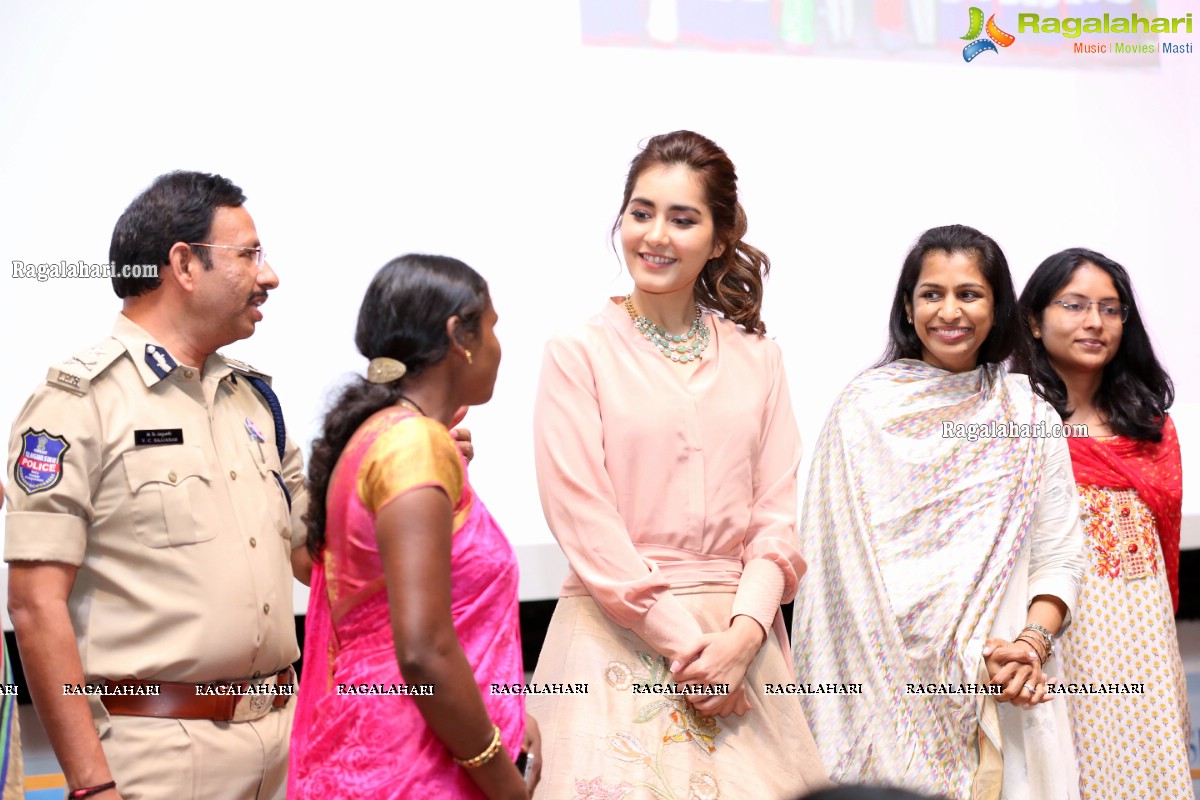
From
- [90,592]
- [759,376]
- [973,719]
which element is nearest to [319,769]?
[90,592]

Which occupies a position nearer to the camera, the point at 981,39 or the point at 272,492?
the point at 272,492

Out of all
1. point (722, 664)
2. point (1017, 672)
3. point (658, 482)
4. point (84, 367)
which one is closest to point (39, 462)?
point (84, 367)

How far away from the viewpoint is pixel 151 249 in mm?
2088

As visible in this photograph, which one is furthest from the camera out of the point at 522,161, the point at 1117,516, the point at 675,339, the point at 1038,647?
the point at 522,161

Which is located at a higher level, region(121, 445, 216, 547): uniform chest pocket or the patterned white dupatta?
region(121, 445, 216, 547): uniform chest pocket

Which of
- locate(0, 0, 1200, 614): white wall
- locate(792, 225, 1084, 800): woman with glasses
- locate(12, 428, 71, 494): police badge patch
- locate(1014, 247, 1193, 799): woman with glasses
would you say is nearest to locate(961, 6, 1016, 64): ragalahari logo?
locate(0, 0, 1200, 614): white wall

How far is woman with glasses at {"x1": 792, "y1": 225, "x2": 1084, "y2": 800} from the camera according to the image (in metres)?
2.41

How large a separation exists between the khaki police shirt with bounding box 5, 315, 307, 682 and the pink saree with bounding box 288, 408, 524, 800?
0.37 meters

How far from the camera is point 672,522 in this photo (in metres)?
2.17

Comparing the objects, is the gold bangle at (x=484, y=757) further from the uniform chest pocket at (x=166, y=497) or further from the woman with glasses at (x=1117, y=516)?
the woman with glasses at (x=1117, y=516)

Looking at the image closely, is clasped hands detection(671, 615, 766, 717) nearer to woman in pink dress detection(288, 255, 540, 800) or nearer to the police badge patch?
woman in pink dress detection(288, 255, 540, 800)

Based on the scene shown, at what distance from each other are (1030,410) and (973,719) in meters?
0.66

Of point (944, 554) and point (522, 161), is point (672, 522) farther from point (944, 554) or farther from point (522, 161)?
point (522, 161)

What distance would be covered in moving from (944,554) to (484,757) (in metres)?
1.29
